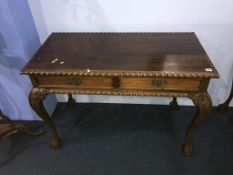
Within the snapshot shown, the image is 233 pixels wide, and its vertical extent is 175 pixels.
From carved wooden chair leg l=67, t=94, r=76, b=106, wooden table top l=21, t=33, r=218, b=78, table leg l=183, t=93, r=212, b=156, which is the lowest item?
carved wooden chair leg l=67, t=94, r=76, b=106

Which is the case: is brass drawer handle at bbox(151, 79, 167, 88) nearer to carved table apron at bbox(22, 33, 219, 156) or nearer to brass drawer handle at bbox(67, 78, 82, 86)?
carved table apron at bbox(22, 33, 219, 156)

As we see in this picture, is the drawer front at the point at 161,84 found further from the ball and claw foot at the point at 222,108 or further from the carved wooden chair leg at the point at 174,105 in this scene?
the ball and claw foot at the point at 222,108

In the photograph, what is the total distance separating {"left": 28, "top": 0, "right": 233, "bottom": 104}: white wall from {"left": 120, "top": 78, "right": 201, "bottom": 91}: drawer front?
552 millimetres

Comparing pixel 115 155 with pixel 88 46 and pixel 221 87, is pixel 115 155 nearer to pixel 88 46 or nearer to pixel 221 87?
pixel 88 46

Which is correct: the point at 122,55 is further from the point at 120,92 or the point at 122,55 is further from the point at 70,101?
the point at 70,101

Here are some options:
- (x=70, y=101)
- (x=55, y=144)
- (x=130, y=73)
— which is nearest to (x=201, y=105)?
(x=130, y=73)

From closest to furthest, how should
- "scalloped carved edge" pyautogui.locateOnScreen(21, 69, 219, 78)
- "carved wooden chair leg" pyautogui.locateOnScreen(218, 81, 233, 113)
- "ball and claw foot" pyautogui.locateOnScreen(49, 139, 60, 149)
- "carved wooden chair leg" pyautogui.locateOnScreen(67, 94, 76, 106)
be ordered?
"scalloped carved edge" pyautogui.locateOnScreen(21, 69, 219, 78), "ball and claw foot" pyautogui.locateOnScreen(49, 139, 60, 149), "carved wooden chair leg" pyautogui.locateOnScreen(218, 81, 233, 113), "carved wooden chair leg" pyautogui.locateOnScreen(67, 94, 76, 106)

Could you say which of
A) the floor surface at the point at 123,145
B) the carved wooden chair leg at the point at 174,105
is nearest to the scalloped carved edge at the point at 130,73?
the floor surface at the point at 123,145

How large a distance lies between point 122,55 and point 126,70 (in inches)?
6.3

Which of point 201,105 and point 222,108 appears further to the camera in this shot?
point 222,108

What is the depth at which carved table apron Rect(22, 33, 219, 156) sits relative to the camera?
1.19 metres

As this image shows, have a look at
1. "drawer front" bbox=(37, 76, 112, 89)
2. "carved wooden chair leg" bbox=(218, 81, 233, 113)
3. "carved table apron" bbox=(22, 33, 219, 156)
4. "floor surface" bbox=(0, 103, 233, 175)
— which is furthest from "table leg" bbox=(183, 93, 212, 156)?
"carved wooden chair leg" bbox=(218, 81, 233, 113)

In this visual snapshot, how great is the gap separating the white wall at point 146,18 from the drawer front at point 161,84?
1.81ft

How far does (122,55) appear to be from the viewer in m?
1.31
